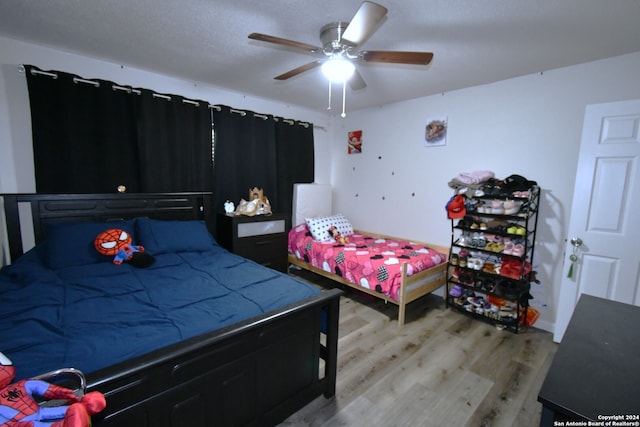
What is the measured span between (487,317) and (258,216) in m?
2.55

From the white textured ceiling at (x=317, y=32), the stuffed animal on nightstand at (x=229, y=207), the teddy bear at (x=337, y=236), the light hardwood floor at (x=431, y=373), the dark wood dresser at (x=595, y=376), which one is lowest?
the light hardwood floor at (x=431, y=373)

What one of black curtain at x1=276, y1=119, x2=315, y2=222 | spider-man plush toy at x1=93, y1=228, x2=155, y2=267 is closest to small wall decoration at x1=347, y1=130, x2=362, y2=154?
black curtain at x1=276, y1=119, x2=315, y2=222

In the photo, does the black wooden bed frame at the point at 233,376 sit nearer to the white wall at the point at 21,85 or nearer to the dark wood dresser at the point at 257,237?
the dark wood dresser at the point at 257,237

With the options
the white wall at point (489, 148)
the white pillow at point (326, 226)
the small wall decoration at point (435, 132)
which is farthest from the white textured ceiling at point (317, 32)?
the white pillow at point (326, 226)

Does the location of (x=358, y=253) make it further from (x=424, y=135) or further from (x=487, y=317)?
(x=424, y=135)

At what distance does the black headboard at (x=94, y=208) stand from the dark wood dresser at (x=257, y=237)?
0.27 metres

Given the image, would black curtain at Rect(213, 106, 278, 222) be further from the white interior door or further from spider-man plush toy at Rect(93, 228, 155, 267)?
the white interior door

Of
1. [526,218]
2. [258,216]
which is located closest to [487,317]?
[526,218]

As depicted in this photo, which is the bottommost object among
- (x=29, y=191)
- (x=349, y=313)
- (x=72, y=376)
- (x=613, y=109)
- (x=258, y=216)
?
(x=349, y=313)

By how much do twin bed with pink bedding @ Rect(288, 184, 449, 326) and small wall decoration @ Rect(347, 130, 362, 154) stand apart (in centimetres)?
67

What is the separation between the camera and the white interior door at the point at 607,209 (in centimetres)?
197

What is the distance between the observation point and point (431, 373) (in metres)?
1.94

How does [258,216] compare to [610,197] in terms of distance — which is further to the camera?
[258,216]

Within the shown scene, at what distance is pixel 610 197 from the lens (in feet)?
6.76
